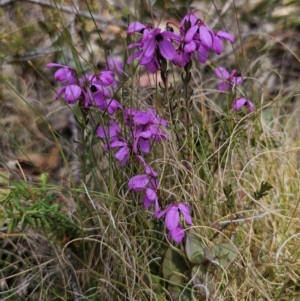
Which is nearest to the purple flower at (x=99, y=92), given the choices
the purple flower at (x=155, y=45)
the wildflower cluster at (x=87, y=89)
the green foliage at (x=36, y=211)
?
the wildflower cluster at (x=87, y=89)

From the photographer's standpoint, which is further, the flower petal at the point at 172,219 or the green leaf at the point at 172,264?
the green leaf at the point at 172,264

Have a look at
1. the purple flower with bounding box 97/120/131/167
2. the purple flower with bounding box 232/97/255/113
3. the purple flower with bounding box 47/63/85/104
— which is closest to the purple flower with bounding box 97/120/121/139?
the purple flower with bounding box 97/120/131/167

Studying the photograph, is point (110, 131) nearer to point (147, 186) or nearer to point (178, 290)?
point (147, 186)

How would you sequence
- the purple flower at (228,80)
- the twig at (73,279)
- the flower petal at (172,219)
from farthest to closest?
the purple flower at (228,80) → the twig at (73,279) → the flower petal at (172,219)

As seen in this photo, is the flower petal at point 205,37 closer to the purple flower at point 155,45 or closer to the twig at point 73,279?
the purple flower at point 155,45

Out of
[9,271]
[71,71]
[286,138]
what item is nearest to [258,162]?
[286,138]

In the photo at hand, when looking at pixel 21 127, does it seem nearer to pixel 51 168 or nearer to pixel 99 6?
pixel 51 168
